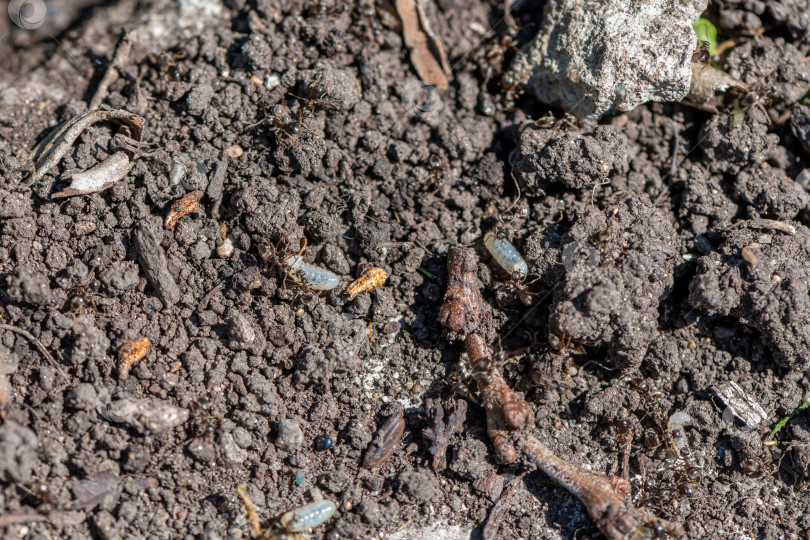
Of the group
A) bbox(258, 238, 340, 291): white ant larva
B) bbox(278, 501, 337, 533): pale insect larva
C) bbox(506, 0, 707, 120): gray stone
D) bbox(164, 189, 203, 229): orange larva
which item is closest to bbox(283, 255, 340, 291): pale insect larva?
bbox(258, 238, 340, 291): white ant larva

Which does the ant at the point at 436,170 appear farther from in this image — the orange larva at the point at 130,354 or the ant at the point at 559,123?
the orange larva at the point at 130,354

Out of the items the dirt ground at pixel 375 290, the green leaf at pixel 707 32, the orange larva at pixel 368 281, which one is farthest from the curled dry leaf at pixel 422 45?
the green leaf at pixel 707 32

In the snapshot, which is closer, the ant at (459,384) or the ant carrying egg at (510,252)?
the ant at (459,384)

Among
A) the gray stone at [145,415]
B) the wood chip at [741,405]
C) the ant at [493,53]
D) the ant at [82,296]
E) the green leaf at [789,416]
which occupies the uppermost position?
the ant at [493,53]

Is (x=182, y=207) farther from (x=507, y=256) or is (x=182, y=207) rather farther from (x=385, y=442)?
(x=507, y=256)

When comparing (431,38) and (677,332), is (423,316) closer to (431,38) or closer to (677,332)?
(677,332)

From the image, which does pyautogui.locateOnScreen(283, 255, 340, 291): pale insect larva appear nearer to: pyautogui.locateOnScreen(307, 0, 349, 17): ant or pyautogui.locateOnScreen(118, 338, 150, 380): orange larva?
pyautogui.locateOnScreen(118, 338, 150, 380): orange larva

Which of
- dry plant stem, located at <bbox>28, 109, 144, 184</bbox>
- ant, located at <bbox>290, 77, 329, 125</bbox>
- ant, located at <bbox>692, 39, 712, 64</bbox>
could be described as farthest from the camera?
ant, located at <bbox>692, 39, 712, 64</bbox>
